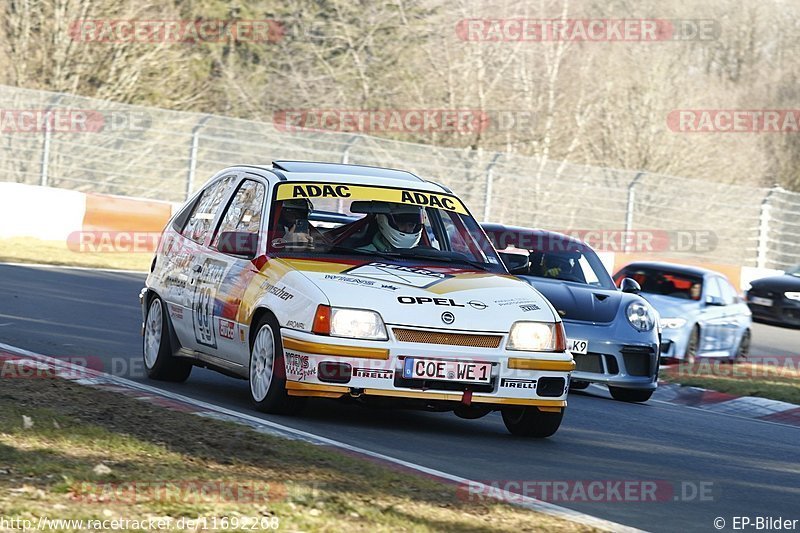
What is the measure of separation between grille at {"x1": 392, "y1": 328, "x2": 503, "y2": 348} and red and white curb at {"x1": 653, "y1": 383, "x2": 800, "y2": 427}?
5.02 metres

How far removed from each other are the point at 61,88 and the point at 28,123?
7.15m

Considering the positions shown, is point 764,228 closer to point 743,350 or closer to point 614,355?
A: point 743,350

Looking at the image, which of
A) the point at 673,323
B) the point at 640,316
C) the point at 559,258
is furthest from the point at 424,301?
the point at 673,323

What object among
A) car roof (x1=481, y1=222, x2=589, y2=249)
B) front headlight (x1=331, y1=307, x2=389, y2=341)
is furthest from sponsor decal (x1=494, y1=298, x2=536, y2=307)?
car roof (x1=481, y1=222, x2=589, y2=249)

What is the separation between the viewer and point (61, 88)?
35.0 metres

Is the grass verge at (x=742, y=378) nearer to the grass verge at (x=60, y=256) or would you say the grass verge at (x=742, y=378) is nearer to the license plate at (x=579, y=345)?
the license plate at (x=579, y=345)

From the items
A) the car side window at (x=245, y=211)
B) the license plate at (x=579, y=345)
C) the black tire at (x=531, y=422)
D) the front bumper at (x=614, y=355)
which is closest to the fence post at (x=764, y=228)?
the front bumper at (x=614, y=355)

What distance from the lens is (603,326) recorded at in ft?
38.8

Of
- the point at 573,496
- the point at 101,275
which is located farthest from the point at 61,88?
the point at 573,496

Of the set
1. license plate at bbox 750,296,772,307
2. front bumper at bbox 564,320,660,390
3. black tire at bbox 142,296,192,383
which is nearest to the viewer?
black tire at bbox 142,296,192,383

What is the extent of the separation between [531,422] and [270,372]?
174 centimetres

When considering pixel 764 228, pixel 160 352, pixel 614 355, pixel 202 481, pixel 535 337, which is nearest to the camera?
pixel 202 481

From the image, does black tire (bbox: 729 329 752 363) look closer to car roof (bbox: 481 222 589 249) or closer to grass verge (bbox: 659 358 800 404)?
grass verge (bbox: 659 358 800 404)

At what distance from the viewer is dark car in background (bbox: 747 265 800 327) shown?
2456cm
